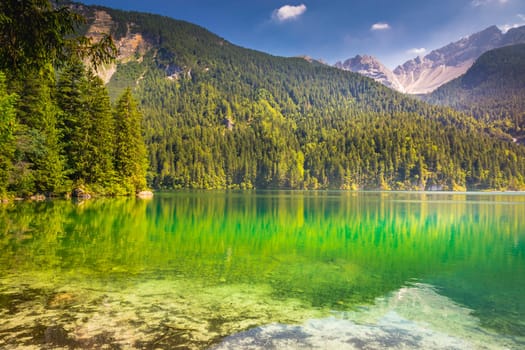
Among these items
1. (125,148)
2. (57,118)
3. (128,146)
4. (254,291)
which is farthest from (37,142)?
(254,291)

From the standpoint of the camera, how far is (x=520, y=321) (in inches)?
339

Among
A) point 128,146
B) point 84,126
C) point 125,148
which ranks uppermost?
point 84,126

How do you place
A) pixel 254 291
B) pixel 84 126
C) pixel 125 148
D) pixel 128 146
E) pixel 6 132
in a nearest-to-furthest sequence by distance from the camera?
1. pixel 254 291
2. pixel 6 132
3. pixel 84 126
4. pixel 125 148
5. pixel 128 146

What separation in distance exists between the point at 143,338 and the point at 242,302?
118 inches

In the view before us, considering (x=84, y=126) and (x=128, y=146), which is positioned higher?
(x=84, y=126)

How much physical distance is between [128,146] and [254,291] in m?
50.8

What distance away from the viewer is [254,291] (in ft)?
34.6

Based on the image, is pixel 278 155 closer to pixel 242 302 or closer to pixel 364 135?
pixel 364 135

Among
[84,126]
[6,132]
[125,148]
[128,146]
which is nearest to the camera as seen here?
[6,132]

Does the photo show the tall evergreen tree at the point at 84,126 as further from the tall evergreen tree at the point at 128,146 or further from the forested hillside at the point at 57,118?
the tall evergreen tree at the point at 128,146

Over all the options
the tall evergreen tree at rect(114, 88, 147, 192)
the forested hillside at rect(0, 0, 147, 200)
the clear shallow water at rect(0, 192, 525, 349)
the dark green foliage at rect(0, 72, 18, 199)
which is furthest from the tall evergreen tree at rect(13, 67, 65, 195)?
the clear shallow water at rect(0, 192, 525, 349)

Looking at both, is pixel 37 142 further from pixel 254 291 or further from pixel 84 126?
pixel 254 291

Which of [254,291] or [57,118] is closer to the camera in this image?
[254,291]

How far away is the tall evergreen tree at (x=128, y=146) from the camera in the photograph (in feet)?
186
